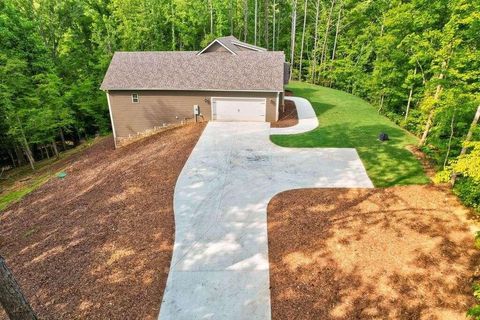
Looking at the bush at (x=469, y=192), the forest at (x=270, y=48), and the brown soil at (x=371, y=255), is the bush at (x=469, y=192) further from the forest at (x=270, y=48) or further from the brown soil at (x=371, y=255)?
the brown soil at (x=371, y=255)

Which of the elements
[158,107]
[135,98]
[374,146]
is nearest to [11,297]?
[374,146]

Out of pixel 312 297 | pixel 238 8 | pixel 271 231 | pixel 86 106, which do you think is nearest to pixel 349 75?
pixel 238 8

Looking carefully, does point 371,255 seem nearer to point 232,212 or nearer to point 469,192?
point 232,212

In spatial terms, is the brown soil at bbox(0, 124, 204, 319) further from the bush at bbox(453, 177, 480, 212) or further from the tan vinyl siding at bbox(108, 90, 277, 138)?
the bush at bbox(453, 177, 480, 212)

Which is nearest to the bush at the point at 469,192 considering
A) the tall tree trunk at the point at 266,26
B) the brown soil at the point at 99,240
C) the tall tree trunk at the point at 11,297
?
the brown soil at the point at 99,240

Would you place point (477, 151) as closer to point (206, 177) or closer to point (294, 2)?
point (206, 177)

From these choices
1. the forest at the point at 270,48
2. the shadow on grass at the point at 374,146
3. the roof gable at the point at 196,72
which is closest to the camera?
the forest at the point at 270,48
